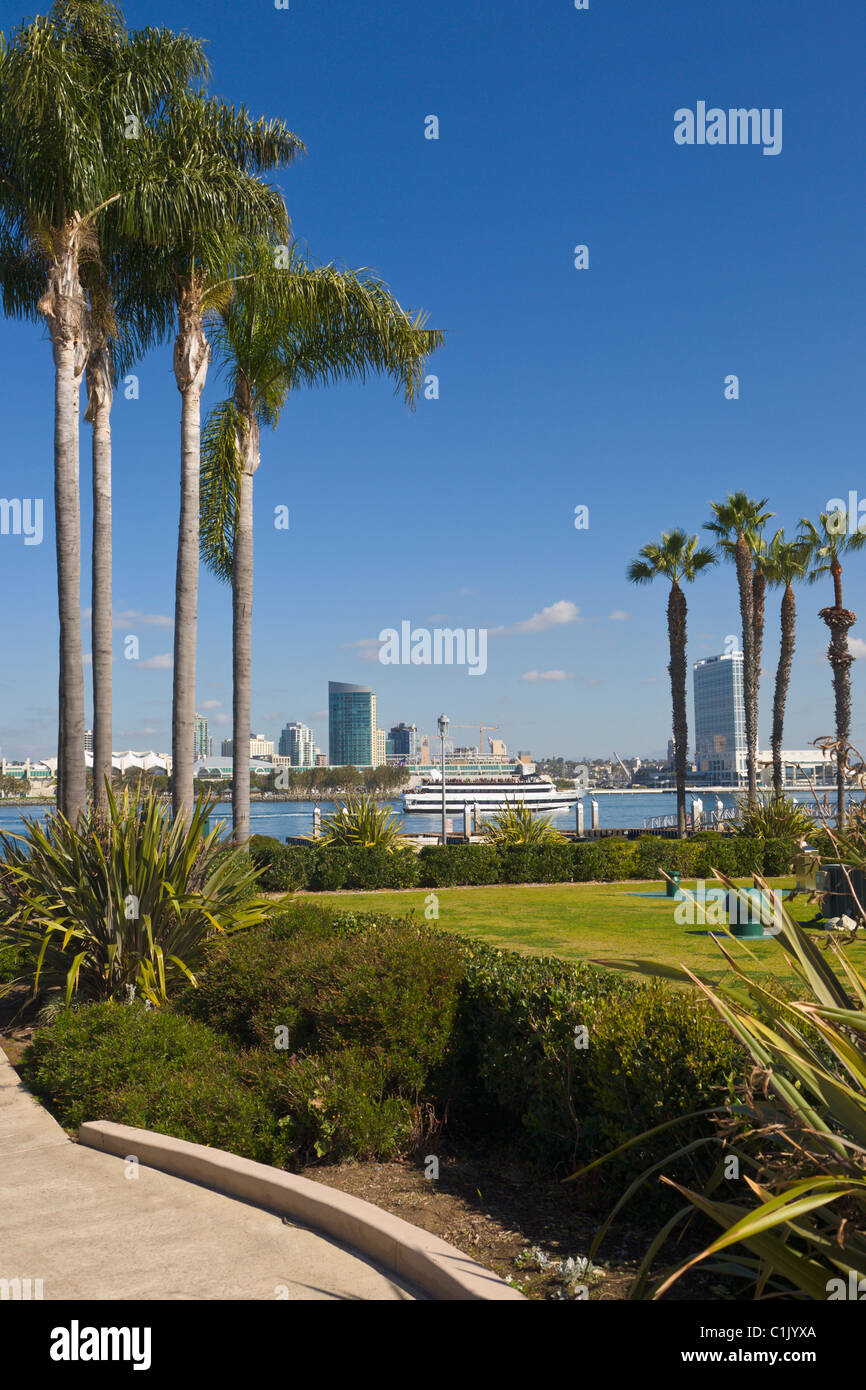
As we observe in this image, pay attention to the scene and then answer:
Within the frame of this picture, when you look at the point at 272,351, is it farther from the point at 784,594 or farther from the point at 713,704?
the point at 713,704

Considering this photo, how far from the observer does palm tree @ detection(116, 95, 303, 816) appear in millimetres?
13000

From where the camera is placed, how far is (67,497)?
11.7m

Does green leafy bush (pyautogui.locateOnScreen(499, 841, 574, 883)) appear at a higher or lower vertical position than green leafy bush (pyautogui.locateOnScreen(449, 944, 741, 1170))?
lower

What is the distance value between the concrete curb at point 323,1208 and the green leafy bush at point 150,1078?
0.14m

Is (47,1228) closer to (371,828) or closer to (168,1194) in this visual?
(168,1194)

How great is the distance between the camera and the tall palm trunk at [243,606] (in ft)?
53.2

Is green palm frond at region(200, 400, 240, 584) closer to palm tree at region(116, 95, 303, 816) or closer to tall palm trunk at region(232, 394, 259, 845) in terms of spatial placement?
tall palm trunk at region(232, 394, 259, 845)

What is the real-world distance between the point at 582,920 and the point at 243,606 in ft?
24.5

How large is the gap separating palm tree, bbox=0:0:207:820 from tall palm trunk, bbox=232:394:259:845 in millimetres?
3654

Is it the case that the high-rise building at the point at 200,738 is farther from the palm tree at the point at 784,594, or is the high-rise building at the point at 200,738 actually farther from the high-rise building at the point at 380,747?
the high-rise building at the point at 380,747

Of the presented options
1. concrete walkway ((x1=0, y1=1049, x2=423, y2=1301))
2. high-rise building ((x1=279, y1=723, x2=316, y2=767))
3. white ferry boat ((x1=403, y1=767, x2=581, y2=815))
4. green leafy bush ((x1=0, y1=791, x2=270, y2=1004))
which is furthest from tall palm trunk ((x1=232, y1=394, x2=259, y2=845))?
high-rise building ((x1=279, y1=723, x2=316, y2=767))

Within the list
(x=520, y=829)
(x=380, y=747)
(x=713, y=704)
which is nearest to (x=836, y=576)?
(x=520, y=829)

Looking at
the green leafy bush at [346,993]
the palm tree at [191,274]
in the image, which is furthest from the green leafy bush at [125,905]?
the palm tree at [191,274]
